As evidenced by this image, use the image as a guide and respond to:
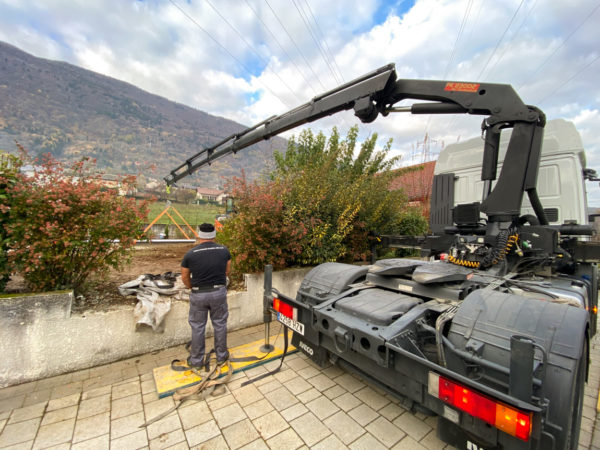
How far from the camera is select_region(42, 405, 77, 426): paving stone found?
7.40 feet

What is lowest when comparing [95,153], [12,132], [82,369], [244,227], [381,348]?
[82,369]

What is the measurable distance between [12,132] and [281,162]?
9940cm

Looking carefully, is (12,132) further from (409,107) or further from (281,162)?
(409,107)

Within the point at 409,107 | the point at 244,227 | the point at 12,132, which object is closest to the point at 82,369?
the point at 244,227

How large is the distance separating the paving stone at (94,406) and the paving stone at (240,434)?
3.96ft

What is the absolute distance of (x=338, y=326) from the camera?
2.09m

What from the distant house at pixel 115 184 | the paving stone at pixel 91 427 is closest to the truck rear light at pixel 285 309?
the paving stone at pixel 91 427

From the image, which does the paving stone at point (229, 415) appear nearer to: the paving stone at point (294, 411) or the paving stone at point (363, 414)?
the paving stone at point (294, 411)

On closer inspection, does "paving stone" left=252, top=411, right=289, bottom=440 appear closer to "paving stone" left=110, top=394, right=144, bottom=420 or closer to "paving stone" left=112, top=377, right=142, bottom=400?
"paving stone" left=110, top=394, right=144, bottom=420

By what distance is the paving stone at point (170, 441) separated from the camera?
2.03 metres

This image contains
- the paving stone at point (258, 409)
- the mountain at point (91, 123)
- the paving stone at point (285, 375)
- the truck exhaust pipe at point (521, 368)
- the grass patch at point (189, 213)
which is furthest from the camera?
the mountain at point (91, 123)

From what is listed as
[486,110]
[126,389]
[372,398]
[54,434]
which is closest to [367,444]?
[372,398]

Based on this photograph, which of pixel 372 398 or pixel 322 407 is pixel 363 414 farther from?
pixel 322 407

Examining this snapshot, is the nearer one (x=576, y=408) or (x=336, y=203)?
(x=576, y=408)
